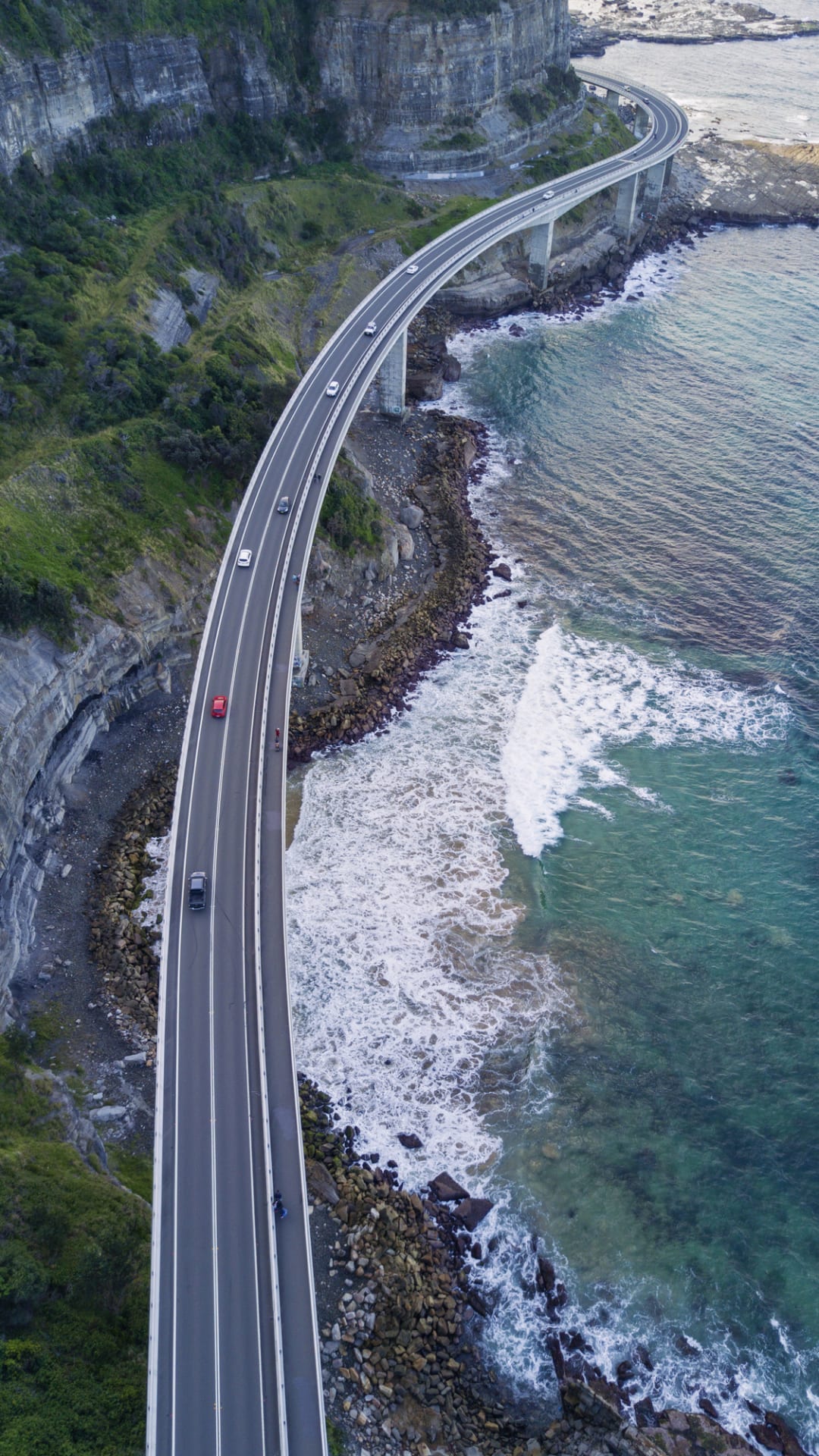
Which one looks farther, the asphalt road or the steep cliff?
the steep cliff

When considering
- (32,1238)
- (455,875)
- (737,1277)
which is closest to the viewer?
(32,1238)

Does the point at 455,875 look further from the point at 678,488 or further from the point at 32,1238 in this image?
the point at 678,488

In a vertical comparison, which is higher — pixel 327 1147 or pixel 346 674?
pixel 346 674

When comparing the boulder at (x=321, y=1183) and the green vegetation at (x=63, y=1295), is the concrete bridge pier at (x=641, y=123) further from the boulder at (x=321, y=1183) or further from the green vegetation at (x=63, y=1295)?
the green vegetation at (x=63, y=1295)

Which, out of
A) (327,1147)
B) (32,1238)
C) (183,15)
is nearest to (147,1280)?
(32,1238)

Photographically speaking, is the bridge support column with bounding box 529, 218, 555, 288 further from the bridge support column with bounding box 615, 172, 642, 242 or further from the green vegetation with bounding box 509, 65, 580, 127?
the green vegetation with bounding box 509, 65, 580, 127

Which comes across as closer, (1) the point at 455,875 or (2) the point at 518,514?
(1) the point at 455,875

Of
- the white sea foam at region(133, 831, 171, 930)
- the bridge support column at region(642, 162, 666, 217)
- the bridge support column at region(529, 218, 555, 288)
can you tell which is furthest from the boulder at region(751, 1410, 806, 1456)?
the bridge support column at region(642, 162, 666, 217)
